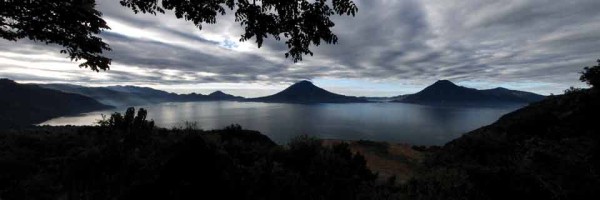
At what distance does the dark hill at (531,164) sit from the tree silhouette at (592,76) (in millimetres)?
1401

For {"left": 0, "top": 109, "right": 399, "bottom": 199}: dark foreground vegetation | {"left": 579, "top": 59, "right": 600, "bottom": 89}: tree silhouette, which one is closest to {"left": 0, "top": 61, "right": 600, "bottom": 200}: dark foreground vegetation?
{"left": 0, "top": 109, "right": 399, "bottom": 199}: dark foreground vegetation

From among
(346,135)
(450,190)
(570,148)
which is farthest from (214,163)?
(346,135)

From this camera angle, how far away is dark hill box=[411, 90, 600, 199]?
7.30 metres

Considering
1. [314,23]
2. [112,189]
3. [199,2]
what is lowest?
[112,189]

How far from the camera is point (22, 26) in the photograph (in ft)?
26.0

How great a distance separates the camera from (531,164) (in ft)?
34.5

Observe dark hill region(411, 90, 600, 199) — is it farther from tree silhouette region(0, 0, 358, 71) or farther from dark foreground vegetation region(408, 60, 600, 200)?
tree silhouette region(0, 0, 358, 71)

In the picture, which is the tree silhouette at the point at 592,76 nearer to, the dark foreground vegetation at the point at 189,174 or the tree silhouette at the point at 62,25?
the dark foreground vegetation at the point at 189,174

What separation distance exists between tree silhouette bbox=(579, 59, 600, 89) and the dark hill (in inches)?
55.2

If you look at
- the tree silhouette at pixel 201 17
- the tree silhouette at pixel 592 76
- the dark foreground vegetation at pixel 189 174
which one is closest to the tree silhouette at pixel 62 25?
the tree silhouette at pixel 201 17

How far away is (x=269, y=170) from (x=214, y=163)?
1610mm

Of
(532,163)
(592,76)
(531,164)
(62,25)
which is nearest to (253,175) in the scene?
(62,25)

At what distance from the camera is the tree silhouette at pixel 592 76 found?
2170 centimetres

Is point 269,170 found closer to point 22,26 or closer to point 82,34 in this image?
point 82,34
